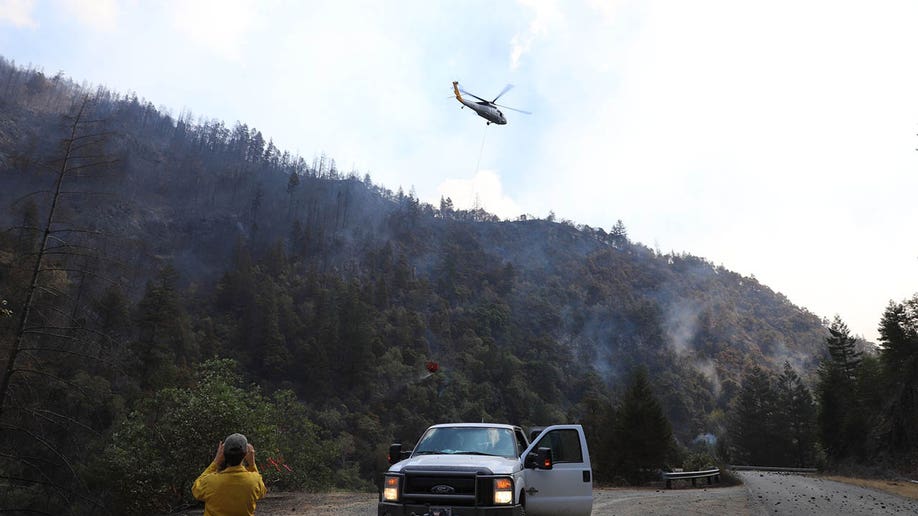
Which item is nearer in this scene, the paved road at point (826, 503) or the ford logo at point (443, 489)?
the ford logo at point (443, 489)

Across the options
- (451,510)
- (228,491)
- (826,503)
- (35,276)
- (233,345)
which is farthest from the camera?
(233,345)

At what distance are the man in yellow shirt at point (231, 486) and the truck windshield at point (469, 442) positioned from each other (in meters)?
4.59

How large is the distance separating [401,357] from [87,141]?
11599 centimetres

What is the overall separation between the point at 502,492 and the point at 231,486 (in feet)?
13.6

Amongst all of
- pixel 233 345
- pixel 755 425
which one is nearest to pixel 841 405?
pixel 755 425

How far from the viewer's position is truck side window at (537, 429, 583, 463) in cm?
1054

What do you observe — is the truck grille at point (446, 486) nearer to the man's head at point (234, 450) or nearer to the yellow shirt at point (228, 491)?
the yellow shirt at point (228, 491)

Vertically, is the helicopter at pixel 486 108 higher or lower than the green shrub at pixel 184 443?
higher

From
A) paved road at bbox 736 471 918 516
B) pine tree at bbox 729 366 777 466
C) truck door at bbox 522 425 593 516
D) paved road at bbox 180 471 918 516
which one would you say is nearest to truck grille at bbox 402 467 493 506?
truck door at bbox 522 425 593 516

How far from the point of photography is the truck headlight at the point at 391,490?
8.28 m

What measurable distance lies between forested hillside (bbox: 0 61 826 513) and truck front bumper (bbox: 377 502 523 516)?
15.4 ft

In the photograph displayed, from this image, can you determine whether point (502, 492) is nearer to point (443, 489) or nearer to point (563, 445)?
point (443, 489)

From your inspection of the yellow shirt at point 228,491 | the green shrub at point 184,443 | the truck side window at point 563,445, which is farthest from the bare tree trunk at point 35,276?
the truck side window at point 563,445

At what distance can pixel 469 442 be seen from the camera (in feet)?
31.7
